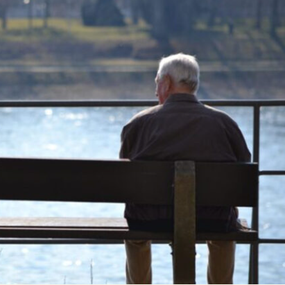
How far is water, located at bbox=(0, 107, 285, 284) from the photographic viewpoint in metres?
9.35

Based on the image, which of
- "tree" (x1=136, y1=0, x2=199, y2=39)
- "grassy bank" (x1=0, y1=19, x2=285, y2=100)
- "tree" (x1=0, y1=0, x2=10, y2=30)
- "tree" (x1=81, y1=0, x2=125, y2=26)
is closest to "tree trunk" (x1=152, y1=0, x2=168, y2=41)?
"tree" (x1=136, y1=0, x2=199, y2=39)

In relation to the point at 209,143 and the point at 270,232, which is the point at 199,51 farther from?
the point at 209,143

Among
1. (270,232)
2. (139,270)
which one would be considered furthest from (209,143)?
(270,232)

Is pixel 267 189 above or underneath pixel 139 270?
underneath

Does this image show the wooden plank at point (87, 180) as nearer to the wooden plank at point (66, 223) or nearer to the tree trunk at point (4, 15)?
the wooden plank at point (66, 223)

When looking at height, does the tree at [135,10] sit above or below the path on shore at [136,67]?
above

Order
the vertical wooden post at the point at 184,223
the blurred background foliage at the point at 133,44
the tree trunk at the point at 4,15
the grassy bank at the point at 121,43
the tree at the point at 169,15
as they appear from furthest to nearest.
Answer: the tree at the point at 169,15 < the tree trunk at the point at 4,15 < the grassy bank at the point at 121,43 < the blurred background foliage at the point at 133,44 < the vertical wooden post at the point at 184,223

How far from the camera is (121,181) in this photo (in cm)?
276

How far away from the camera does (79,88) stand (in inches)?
1042

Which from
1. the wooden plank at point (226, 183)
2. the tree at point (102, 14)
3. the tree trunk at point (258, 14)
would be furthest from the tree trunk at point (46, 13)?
the wooden plank at point (226, 183)

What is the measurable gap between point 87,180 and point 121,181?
9cm

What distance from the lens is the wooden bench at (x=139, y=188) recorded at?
106 inches

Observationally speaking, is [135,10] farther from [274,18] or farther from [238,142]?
[238,142]

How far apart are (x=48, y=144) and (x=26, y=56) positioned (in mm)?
6988
